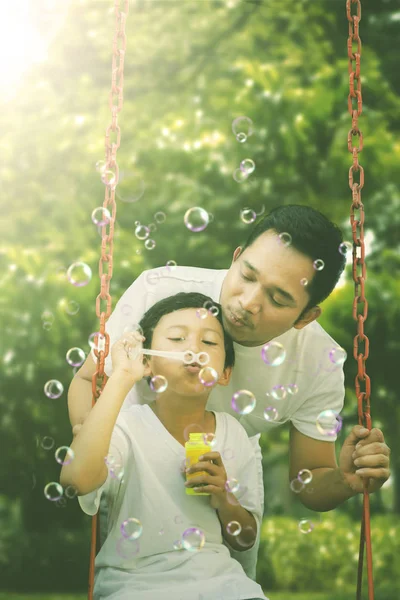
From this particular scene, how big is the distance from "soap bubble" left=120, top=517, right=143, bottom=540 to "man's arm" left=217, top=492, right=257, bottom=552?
0.58ft

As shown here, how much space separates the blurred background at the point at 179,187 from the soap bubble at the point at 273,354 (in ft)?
5.27

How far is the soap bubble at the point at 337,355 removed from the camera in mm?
1719

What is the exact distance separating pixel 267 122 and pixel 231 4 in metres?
0.80

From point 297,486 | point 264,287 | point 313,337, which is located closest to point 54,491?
point 297,486

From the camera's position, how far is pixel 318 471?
1.74 metres

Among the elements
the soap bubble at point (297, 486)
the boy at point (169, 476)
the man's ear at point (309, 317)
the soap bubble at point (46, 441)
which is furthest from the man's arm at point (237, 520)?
the soap bubble at point (46, 441)

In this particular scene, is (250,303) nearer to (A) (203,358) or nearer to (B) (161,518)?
(A) (203,358)

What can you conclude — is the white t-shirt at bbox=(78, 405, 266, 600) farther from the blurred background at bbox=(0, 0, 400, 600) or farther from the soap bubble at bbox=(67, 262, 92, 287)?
the blurred background at bbox=(0, 0, 400, 600)

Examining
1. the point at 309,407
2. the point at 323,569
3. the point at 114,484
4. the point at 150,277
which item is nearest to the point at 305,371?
the point at 309,407

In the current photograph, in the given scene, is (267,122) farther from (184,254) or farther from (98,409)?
(98,409)

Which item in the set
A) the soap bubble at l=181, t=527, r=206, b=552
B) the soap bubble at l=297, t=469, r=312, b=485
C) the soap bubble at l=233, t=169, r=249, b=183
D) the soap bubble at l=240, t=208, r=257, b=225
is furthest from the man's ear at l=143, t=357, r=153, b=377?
the soap bubble at l=233, t=169, r=249, b=183

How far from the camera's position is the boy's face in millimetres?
1540

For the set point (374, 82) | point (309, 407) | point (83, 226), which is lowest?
point (309, 407)

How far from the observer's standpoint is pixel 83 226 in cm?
352
